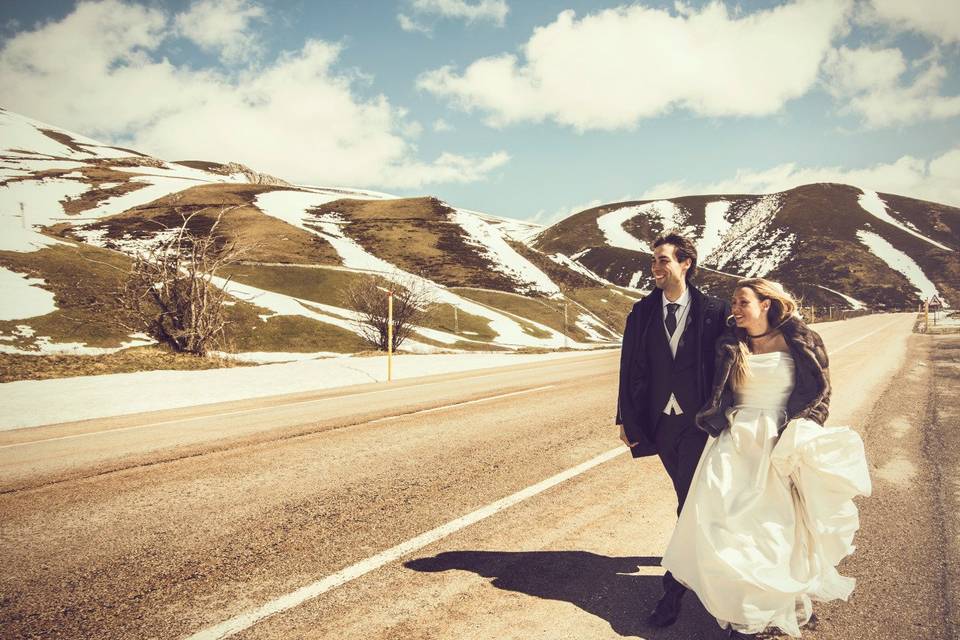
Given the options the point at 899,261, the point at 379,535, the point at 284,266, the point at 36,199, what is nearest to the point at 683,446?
the point at 379,535

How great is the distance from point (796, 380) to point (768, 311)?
459 mm

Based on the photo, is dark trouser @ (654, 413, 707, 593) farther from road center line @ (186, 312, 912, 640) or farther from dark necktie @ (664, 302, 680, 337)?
road center line @ (186, 312, 912, 640)

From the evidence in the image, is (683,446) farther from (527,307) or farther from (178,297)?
(527,307)

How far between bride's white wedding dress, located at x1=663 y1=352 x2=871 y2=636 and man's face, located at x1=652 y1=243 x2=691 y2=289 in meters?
0.87

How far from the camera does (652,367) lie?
12.1ft

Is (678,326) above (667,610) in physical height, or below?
above

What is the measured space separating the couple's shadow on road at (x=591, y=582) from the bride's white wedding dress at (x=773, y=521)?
365 mm

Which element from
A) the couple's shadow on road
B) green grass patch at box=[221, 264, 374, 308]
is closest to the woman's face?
the couple's shadow on road

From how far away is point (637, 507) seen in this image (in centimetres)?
493

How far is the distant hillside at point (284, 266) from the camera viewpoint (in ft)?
94.5

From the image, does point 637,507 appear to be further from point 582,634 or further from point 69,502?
point 69,502

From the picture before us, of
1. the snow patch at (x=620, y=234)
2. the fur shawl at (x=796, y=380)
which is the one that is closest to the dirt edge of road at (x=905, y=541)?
the fur shawl at (x=796, y=380)

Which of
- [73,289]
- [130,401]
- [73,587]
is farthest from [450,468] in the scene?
[73,289]

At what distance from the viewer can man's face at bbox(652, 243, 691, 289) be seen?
346 cm
